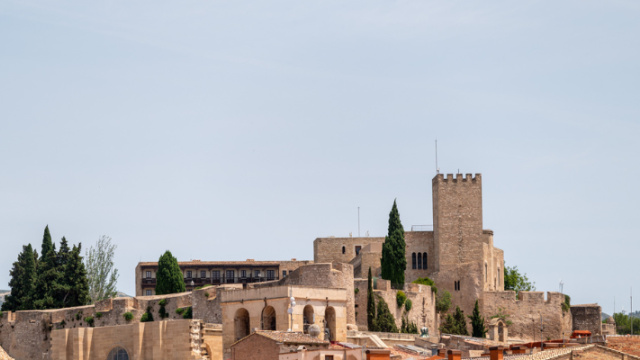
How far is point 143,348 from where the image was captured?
161 feet

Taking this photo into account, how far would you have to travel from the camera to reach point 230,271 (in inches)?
3497

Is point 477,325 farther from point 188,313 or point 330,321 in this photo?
point 330,321

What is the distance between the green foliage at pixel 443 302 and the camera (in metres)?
68.6

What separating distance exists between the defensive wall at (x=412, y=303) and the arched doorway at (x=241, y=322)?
13.1m

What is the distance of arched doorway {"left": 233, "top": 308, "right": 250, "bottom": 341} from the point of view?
4850 cm

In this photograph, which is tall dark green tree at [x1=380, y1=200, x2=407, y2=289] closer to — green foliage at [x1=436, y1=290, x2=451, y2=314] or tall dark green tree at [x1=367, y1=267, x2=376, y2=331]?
green foliage at [x1=436, y1=290, x2=451, y2=314]

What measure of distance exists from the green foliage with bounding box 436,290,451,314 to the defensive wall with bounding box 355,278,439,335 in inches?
18.4

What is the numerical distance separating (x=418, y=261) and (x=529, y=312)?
7.15 m

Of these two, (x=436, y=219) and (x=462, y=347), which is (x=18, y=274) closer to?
(x=436, y=219)

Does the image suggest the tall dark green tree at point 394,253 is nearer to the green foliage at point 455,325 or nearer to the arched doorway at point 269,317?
the green foliage at point 455,325

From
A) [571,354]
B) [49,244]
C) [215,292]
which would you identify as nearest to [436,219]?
[215,292]

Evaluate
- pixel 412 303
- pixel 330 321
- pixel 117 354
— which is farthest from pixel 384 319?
pixel 117 354

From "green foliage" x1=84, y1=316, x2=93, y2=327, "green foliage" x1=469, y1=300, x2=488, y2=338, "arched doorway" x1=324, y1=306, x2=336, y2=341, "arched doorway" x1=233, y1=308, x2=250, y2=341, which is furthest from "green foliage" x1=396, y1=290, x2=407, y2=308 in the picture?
"arched doorway" x1=233, y1=308, x2=250, y2=341

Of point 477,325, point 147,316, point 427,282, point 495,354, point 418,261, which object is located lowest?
point 477,325
